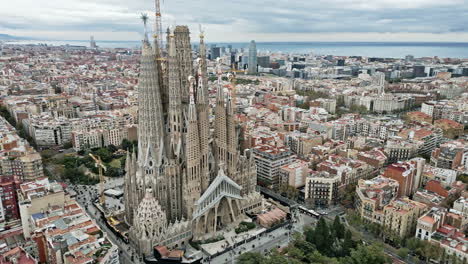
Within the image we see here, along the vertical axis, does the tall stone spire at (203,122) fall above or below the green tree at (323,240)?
above

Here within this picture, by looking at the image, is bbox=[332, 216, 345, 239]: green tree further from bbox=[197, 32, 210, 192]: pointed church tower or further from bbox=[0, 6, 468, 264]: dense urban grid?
bbox=[197, 32, 210, 192]: pointed church tower

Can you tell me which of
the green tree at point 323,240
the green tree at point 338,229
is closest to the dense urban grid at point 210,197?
the green tree at point 323,240

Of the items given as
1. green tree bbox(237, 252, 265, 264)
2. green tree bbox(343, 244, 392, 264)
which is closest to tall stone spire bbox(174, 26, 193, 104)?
green tree bbox(237, 252, 265, 264)

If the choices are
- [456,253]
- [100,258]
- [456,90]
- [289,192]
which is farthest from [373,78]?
[100,258]

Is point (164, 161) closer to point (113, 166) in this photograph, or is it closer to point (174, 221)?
point (174, 221)

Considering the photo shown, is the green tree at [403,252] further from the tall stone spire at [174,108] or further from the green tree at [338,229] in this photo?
the tall stone spire at [174,108]

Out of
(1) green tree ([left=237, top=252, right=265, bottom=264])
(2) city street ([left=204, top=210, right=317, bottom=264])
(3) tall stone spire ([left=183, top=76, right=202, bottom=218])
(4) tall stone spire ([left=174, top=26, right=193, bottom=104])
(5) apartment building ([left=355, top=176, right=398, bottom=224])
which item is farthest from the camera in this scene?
(5) apartment building ([left=355, top=176, right=398, bottom=224])

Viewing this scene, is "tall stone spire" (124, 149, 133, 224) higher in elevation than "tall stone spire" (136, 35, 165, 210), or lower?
lower

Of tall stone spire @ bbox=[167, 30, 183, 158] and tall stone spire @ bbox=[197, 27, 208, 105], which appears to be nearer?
tall stone spire @ bbox=[167, 30, 183, 158]

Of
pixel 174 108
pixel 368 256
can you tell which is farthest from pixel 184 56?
pixel 368 256
